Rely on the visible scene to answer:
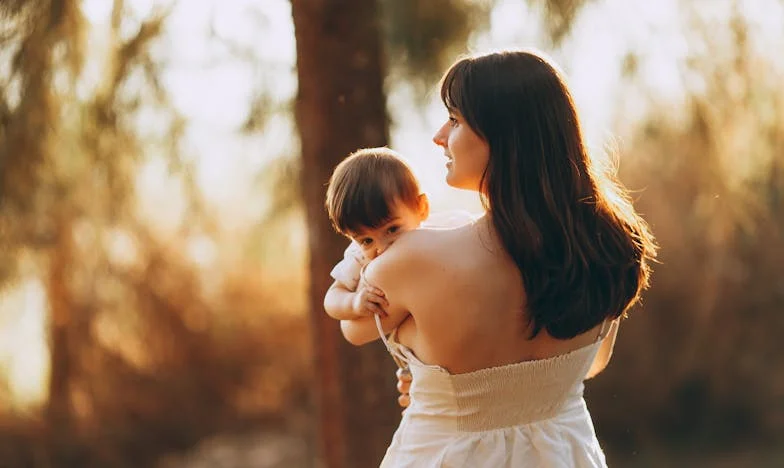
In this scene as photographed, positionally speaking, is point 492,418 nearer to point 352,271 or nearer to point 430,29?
point 352,271

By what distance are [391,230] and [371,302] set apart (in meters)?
0.13

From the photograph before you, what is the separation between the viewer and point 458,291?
175 cm

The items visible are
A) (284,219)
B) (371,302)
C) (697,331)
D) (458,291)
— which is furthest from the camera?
(697,331)

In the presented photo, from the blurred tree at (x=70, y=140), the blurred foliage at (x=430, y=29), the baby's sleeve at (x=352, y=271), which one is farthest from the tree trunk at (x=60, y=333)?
the baby's sleeve at (x=352, y=271)

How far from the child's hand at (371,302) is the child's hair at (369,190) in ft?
0.35

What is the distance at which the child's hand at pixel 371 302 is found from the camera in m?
1.85

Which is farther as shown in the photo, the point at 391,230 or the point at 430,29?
the point at 430,29

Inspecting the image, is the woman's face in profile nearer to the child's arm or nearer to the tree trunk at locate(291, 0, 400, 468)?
the child's arm

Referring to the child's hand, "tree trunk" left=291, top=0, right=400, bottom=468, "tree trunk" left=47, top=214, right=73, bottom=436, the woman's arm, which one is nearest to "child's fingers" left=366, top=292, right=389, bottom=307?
the child's hand

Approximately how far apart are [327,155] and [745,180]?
2.19 meters

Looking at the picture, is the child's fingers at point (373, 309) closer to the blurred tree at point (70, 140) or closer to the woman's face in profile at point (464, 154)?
the woman's face in profile at point (464, 154)

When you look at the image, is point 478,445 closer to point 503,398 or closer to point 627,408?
point 503,398

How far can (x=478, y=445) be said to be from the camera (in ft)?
6.23

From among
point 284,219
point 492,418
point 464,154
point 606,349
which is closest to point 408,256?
point 464,154
